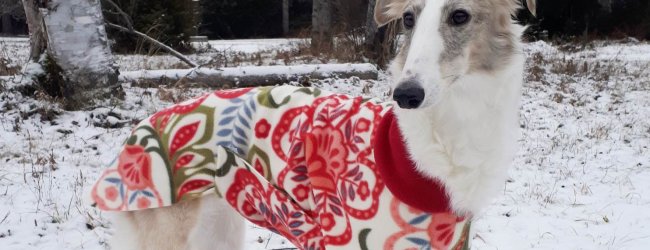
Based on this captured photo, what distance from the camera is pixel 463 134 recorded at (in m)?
1.82

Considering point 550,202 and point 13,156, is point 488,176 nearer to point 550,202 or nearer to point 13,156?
point 550,202

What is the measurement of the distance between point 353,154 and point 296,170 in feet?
0.79

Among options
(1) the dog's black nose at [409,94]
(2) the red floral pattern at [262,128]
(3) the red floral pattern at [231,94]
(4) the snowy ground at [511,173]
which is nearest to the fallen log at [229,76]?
(4) the snowy ground at [511,173]

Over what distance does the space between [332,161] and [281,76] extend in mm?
4946

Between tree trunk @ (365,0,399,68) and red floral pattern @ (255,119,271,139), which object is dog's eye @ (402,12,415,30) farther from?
tree trunk @ (365,0,399,68)

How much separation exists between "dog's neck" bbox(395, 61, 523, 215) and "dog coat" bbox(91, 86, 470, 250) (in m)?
0.05

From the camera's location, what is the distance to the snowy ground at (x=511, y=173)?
3363mm

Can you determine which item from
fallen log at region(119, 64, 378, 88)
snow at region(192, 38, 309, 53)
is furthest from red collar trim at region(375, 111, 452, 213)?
snow at region(192, 38, 309, 53)

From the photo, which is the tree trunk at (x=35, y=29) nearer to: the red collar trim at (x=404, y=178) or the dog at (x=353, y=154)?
the dog at (x=353, y=154)

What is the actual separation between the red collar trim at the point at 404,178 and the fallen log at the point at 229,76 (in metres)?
4.79

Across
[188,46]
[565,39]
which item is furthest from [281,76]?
[565,39]

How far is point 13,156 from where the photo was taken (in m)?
4.18

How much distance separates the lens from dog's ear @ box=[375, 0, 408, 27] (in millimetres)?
2246

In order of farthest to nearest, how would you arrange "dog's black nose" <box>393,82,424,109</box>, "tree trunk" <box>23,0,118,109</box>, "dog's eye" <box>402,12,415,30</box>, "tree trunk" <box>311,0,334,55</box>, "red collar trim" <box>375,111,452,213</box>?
"tree trunk" <box>311,0,334,55</box> → "tree trunk" <box>23,0,118,109</box> → "dog's eye" <box>402,12,415,30</box> → "red collar trim" <box>375,111,452,213</box> → "dog's black nose" <box>393,82,424,109</box>
